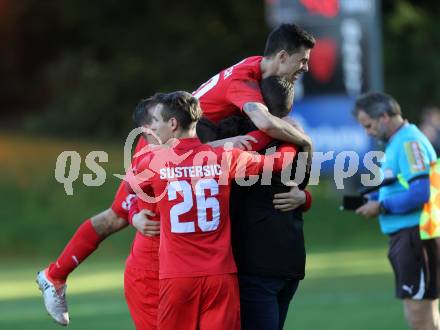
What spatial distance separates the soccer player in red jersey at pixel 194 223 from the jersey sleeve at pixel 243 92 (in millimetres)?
327

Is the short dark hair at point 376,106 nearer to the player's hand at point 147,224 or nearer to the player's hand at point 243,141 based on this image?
the player's hand at point 243,141

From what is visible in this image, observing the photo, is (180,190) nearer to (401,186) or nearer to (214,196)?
(214,196)

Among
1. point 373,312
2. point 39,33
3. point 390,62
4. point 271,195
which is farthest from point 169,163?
point 39,33

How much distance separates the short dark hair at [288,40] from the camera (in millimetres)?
5992

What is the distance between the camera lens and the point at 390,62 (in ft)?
→ 89.2

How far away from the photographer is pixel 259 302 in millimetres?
5664

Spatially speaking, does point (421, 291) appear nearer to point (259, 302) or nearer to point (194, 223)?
point (259, 302)

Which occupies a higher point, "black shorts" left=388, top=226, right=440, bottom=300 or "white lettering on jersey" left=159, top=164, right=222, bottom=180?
"white lettering on jersey" left=159, top=164, right=222, bottom=180

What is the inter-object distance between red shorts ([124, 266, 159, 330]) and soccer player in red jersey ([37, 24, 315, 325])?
35 centimetres

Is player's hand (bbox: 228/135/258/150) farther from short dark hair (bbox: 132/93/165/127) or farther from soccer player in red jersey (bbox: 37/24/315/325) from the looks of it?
short dark hair (bbox: 132/93/165/127)

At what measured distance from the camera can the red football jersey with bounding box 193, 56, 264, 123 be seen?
595 centimetres

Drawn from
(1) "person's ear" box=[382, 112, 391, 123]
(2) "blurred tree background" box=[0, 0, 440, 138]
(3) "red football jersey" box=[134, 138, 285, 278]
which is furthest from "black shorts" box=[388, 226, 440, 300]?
(2) "blurred tree background" box=[0, 0, 440, 138]

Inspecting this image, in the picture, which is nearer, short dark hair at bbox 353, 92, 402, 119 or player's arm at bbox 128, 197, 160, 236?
player's arm at bbox 128, 197, 160, 236

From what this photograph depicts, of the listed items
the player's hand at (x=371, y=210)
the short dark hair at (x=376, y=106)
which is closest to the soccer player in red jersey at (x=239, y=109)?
the short dark hair at (x=376, y=106)
